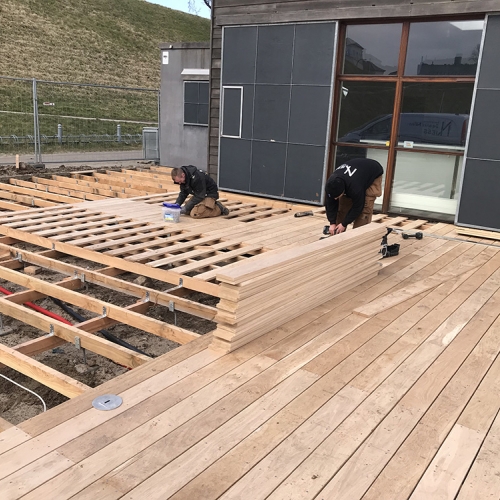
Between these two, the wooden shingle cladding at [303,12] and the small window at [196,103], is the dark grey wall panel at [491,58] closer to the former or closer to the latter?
the wooden shingle cladding at [303,12]

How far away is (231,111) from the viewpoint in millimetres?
10023

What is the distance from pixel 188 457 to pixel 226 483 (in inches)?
9.7

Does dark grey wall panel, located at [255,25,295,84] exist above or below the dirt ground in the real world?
above

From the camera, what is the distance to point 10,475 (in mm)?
2281

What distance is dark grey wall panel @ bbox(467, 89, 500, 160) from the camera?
745 centimetres

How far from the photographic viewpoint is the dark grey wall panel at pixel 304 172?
914cm

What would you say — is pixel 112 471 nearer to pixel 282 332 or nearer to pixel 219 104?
pixel 282 332

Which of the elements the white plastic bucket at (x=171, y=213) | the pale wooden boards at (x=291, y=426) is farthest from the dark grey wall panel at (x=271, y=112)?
the pale wooden boards at (x=291, y=426)

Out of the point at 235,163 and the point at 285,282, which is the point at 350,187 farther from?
the point at 235,163

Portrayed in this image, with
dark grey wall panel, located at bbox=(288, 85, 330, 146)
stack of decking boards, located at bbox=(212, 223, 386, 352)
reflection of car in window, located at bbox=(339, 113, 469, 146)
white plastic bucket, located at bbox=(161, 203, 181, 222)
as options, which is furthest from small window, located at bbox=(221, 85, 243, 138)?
stack of decking boards, located at bbox=(212, 223, 386, 352)

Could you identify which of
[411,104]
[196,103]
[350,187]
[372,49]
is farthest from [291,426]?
[196,103]

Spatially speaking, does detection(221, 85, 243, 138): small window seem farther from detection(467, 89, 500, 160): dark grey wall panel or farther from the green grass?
the green grass

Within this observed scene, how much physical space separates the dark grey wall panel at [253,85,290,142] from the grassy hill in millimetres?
21637

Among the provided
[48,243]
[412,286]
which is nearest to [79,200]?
[48,243]
